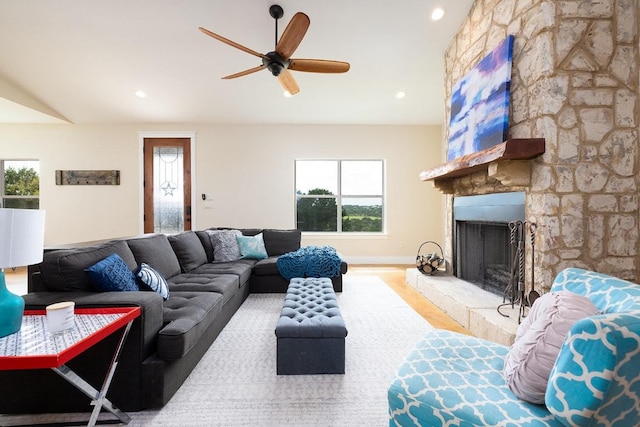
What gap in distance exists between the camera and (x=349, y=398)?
1.78 metres

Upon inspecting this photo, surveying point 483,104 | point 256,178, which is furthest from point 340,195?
point 483,104

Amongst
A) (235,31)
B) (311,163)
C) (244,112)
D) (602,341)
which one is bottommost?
(602,341)

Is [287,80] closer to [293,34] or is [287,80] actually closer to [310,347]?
[293,34]

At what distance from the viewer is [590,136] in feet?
7.79

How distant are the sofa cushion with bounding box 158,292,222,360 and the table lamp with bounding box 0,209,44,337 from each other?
62 cm

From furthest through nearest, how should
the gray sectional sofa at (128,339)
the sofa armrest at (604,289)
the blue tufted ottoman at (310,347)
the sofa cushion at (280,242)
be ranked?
1. the sofa cushion at (280,242)
2. the blue tufted ottoman at (310,347)
3. the gray sectional sofa at (128,339)
4. the sofa armrest at (604,289)

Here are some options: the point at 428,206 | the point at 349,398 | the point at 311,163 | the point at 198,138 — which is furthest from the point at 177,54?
the point at 428,206

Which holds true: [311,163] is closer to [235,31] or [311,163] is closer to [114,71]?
[235,31]

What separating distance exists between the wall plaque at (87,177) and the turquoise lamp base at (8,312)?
17.7 ft

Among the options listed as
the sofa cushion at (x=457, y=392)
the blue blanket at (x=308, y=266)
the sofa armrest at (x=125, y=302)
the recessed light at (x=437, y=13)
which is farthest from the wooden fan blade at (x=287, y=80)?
the sofa cushion at (x=457, y=392)

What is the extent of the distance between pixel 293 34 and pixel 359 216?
416 centimetres

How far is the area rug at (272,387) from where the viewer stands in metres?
1.61

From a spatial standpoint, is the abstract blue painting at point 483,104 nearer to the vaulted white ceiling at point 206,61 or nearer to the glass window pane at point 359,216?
the vaulted white ceiling at point 206,61

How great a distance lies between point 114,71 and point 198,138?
5.70 ft
